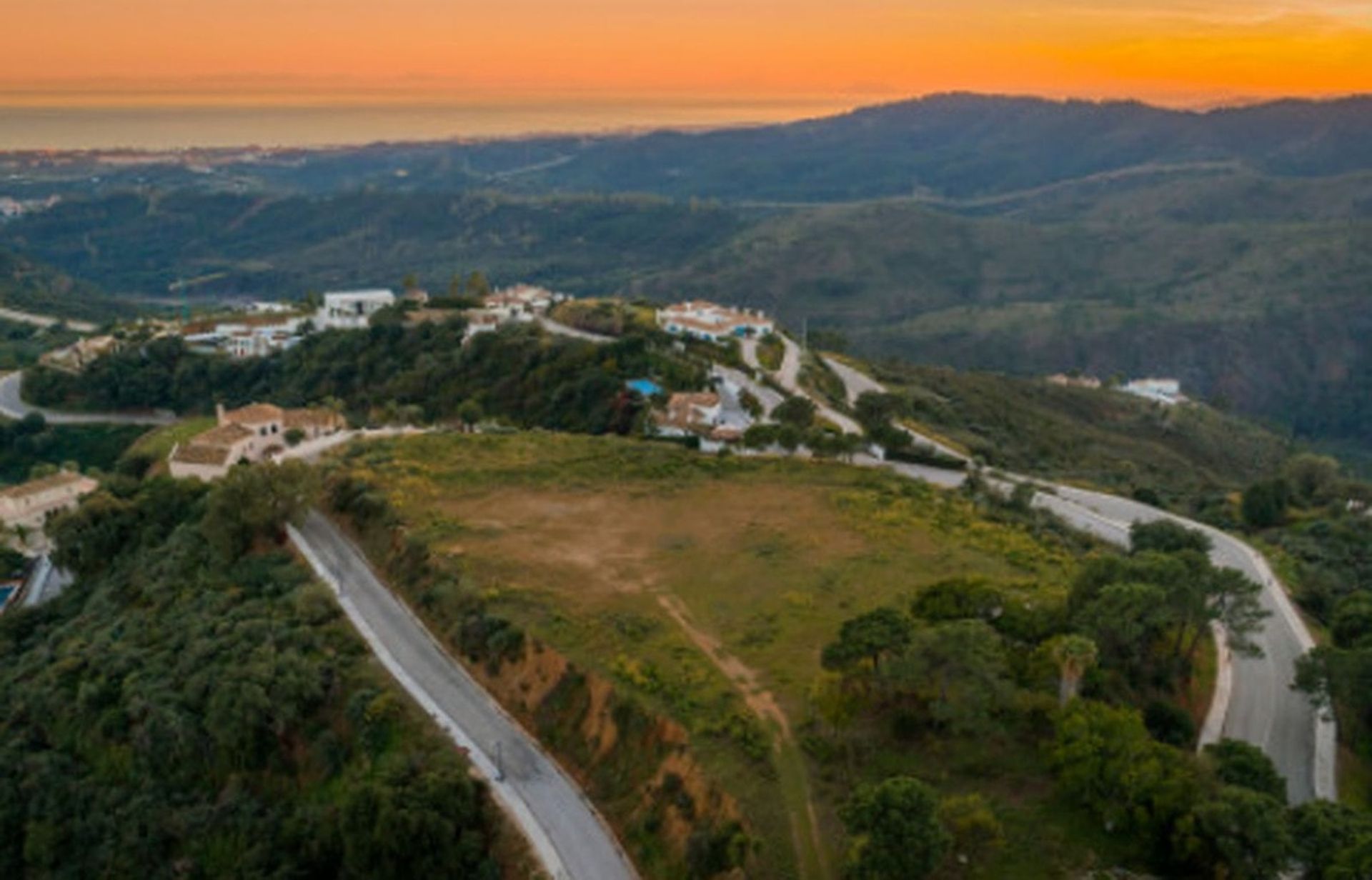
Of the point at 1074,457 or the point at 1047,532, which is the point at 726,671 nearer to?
the point at 1047,532

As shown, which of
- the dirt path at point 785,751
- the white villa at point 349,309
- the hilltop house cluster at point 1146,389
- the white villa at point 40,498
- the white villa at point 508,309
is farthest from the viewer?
the hilltop house cluster at point 1146,389

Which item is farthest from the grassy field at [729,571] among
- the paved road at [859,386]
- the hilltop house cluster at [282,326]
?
the hilltop house cluster at [282,326]

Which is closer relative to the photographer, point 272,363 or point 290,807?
point 290,807

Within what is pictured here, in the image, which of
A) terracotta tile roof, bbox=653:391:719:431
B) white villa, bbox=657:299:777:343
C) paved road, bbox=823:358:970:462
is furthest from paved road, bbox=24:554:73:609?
paved road, bbox=823:358:970:462

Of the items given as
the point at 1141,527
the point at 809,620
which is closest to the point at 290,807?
the point at 809,620

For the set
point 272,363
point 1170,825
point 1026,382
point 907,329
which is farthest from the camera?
point 907,329

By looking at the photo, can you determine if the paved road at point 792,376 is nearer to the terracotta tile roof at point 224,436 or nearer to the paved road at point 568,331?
the paved road at point 568,331

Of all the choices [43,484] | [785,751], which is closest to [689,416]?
[785,751]

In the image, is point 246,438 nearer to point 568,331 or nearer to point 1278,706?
point 568,331
